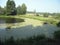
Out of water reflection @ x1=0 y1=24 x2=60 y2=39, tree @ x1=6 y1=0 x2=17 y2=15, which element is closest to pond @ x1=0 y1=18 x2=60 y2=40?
water reflection @ x1=0 y1=24 x2=60 y2=39

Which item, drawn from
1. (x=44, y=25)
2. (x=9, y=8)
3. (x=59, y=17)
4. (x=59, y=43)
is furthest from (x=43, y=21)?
(x=59, y=43)

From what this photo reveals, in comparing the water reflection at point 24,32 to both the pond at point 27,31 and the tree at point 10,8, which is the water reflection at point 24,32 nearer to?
the pond at point 27,31

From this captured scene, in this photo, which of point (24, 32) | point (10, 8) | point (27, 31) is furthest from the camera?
point (10, 8)

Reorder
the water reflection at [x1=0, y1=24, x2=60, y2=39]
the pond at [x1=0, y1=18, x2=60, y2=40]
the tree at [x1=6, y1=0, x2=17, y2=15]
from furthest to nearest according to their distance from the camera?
the tree at [x1=6, y1=0, x2=17, y2=15] → the pond at [x1=0, y1=18, x2=60, y2=40] → the water reflection at [x1=0, y1=24, x2=60, y2=39]

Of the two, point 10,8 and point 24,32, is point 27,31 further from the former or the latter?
point 10,8

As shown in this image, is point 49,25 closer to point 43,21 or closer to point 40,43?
point 43,21

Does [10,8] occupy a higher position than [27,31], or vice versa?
[10,8]

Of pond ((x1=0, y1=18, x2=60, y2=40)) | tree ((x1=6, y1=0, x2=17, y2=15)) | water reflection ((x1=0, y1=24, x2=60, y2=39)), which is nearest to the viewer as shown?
water reflection ((x1=0, y1=24, x2=60, y2=39))

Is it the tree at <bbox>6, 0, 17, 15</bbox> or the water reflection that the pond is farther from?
the tree at <bbox>6, 0, 17, 15</bbox>

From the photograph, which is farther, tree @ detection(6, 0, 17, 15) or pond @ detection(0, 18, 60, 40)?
tree @ detection(6, 0, 17, 15)

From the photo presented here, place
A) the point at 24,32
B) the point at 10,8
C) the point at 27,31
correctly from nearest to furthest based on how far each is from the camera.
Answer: the point at 24,32 < the point at 27,31 < the point at 10,8

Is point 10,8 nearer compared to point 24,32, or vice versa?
point 24,32

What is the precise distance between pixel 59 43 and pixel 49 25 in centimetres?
614

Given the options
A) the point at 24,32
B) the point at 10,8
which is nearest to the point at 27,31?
the point at 24,32
